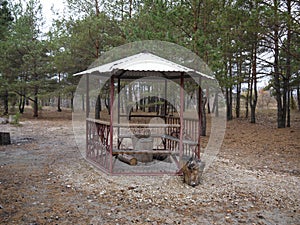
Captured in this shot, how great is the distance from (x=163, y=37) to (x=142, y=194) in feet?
19.0

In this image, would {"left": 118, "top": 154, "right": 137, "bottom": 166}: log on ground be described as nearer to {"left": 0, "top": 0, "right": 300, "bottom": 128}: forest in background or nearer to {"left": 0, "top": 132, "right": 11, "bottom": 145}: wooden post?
{"left": 0, "top": 0, "right": 300, "bottom": 128}: forest in background

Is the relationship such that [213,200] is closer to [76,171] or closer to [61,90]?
[76,171]

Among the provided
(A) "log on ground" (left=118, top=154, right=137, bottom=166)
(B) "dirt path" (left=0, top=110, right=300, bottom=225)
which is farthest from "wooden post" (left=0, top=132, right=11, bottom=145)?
(A) "log on ground" (left=118, top=154, right=137, bottom=166)

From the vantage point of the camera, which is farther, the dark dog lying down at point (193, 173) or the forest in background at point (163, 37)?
the forest in background at point (163, 37)

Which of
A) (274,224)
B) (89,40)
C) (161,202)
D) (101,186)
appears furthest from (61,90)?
(274,224)

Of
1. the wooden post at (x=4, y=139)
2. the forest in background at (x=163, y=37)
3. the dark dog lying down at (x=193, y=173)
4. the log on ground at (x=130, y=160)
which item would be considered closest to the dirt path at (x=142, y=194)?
the dark dog lying down at (x=193, y=173)

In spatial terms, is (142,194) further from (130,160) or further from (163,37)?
(163,37)

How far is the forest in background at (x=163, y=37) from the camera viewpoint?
25.7 feet

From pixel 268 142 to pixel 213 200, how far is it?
6.06 m

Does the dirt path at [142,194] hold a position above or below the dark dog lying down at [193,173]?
below

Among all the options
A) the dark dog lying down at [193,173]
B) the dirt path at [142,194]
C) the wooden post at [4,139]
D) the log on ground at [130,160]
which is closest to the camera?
the dirt path at [142,194]

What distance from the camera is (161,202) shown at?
3.62 meters

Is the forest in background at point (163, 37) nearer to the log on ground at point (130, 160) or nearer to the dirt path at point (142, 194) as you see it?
the dirt path at point (142, 194)

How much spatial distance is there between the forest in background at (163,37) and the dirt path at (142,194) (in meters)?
3.86
